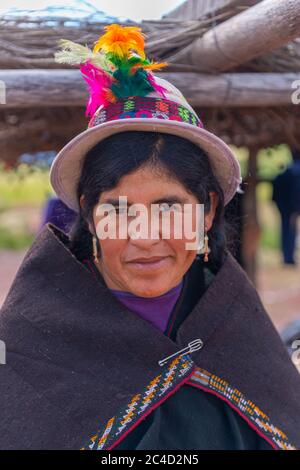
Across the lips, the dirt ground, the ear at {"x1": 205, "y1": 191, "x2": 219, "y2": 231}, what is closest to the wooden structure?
the ear at {"x1": 205, "y1": 191, "x2": 219, "y2": 231}

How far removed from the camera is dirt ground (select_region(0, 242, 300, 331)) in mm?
8297

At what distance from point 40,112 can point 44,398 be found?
4.14 ft

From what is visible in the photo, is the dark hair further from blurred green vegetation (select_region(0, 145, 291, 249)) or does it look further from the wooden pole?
blurred green vegetation (select_region(0, 145, 291, 249))

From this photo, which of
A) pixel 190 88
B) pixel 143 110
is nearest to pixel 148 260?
pixel 143 110

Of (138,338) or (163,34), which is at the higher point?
(163,34)

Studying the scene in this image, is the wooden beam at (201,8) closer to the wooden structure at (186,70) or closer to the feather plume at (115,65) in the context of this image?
the wooden structure at (186,70)

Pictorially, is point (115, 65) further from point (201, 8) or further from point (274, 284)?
point (274, 284)

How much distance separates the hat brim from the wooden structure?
35cm

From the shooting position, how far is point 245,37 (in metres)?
2.19

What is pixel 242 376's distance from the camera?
219 cm

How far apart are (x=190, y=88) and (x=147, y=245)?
87 centimetres
